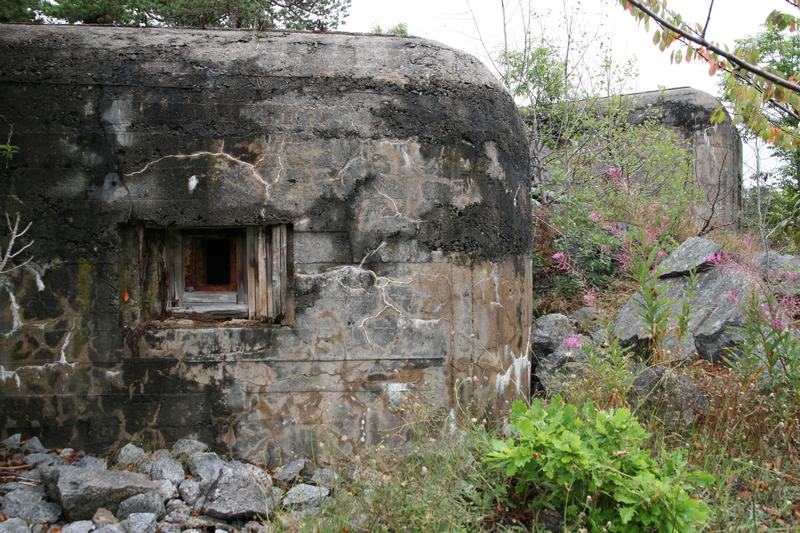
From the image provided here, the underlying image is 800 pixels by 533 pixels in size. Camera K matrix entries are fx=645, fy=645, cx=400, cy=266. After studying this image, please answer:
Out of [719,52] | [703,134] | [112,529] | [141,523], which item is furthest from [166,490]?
[703,134]

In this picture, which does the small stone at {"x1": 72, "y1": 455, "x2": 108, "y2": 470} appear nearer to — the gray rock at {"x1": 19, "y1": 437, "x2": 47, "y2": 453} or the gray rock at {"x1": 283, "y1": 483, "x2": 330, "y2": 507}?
the gray rock at {"x1": 19, "y1": 437, "x2": 47, "y2": 453}

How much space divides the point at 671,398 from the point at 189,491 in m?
3.00

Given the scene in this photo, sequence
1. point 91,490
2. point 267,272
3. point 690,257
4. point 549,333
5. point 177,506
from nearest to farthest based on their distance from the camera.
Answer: point 91,490
point 177,506
point 267,272
point 549,333
point 690,257

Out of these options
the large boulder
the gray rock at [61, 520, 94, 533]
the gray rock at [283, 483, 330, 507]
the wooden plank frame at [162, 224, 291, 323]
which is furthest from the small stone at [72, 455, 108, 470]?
the large boulder

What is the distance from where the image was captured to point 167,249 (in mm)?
4480

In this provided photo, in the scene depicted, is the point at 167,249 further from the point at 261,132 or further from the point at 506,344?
the point at 506,344

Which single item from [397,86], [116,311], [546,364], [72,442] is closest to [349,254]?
[397,86]

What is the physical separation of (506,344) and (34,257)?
3.19 metres

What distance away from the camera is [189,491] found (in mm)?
3727

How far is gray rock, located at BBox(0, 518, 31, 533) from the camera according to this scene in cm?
319

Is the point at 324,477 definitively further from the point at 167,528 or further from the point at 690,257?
the point at 690,257

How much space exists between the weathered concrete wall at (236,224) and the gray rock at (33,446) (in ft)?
0.24

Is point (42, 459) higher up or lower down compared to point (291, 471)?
higher up

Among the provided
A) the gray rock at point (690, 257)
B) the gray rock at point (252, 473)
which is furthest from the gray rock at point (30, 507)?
the gray rock at point (690, 257)
